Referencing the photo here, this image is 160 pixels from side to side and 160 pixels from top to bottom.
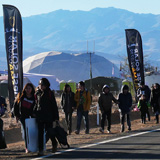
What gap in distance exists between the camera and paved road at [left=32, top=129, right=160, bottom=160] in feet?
30.9

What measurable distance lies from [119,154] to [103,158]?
57 cm

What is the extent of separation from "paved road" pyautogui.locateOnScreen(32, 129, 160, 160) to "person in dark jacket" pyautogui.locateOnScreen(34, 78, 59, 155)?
569 mm

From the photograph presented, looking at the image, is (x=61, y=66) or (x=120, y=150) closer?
(x=120, y=150)

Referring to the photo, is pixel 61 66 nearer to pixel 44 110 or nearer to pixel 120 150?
pixel 120 150

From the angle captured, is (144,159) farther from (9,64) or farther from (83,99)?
(9,64)

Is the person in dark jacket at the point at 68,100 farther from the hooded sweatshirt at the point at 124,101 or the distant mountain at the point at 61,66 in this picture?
the distant mountain at the point at 61,66

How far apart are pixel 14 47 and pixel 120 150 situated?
8.94 metres

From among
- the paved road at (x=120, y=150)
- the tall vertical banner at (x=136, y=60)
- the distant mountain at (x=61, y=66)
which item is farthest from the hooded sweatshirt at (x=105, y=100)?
the distant mountain at (x=61, y=66)

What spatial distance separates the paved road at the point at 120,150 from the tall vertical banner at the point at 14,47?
6.50 metres

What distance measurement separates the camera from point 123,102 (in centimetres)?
1577

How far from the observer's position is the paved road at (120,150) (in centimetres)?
942

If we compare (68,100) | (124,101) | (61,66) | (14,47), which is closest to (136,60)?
(14,47)

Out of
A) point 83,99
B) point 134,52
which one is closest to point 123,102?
point 83,99

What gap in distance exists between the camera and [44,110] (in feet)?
32.7
